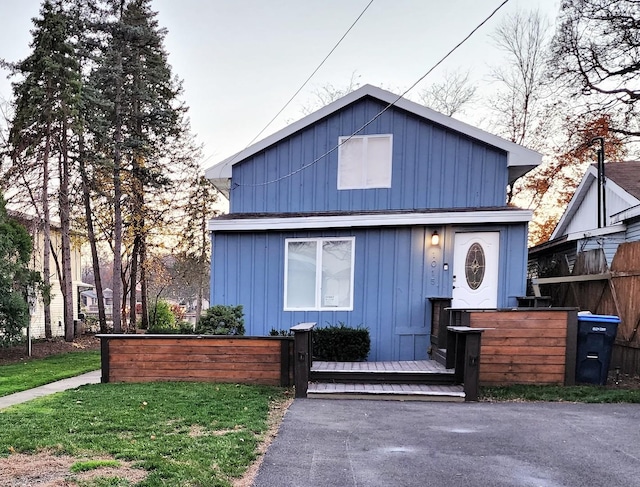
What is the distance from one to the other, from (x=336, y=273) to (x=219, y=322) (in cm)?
233

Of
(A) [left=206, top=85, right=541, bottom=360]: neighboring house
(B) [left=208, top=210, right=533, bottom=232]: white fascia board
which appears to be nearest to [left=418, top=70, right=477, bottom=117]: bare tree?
(A) [left=206, top=85, right=541, bottom=360]: neighboring house

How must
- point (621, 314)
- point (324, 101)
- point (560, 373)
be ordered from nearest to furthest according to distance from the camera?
point (560, 373) < point (621, 314) < point (324, 101)

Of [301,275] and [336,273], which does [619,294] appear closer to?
[336,273]

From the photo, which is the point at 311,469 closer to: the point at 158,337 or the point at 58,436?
the point at 58,436

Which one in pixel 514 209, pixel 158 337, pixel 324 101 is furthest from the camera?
pixel 324 101

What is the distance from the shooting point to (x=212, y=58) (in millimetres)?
12398

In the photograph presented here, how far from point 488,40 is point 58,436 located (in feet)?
61.0

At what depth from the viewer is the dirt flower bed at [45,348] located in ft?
33.8

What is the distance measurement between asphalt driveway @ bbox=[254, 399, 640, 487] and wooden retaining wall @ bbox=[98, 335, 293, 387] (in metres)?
0.99

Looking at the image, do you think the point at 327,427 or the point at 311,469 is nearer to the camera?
the point at 311,469

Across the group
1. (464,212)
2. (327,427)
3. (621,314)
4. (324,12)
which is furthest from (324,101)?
Answer: (327,427)

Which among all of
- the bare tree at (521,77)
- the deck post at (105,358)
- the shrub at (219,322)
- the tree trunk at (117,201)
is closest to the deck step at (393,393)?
the shrub at (219,322)

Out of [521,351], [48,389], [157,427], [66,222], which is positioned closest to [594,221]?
[521,351]

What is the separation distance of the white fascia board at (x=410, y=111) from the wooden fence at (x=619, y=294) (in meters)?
2.19
